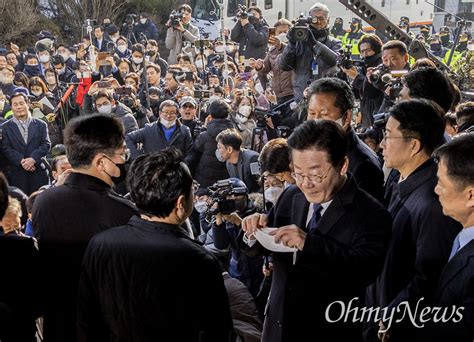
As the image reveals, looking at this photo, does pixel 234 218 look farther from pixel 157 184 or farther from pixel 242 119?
pixel 242 119

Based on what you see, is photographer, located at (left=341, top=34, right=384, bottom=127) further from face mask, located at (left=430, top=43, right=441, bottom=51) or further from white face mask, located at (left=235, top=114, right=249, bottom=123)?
face mask, located at (left=430, top=43, right=441, bottom=51)

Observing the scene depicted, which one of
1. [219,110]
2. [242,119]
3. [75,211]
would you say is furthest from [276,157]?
[242,119]

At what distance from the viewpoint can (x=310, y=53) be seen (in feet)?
23.0

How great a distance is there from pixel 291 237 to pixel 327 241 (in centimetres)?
15

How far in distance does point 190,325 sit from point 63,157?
327 cm

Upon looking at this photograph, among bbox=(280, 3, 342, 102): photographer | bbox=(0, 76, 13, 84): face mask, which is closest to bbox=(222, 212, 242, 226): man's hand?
bbox=(280, 3, 342, 102): photographer

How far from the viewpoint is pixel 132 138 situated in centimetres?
668

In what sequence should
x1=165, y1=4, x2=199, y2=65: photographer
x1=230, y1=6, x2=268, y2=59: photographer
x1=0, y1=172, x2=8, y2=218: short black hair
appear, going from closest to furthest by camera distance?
x1=0, y1=172, x2=8, y2=218: short black hair
x1=230, y1=6, x2=268, y2=59: photographer
x1=165, y1=4, x2=199, y2=65: photographer

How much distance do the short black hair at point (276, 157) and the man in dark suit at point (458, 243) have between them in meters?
1.67

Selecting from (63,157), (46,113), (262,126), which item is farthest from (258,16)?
(63,157)

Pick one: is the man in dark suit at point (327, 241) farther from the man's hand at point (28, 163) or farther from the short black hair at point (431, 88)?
the man's hand at point (28, 163)

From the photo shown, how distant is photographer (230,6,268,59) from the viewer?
11.7 metres

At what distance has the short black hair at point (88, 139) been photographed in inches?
110

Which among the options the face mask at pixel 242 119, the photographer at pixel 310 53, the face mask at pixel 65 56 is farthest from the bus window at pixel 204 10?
the face mask at pixel 242 119
